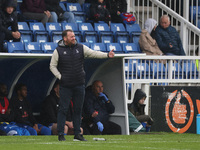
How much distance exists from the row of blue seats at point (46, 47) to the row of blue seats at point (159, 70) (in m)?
1.34

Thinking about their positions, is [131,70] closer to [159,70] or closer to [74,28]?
[159,70]

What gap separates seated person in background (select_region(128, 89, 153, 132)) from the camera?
14.4 metres

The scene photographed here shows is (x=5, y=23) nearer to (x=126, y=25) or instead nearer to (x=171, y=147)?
(x=126, y=25)

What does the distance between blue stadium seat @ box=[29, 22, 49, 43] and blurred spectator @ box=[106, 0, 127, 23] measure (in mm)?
3219

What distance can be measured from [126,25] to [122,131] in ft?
20.2

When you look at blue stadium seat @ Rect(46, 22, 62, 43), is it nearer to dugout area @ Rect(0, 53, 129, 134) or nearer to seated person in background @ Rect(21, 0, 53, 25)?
seated person in background @ Rect(21, 0, 53, 25)

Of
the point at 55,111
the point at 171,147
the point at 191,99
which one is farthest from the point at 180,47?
the point at 171,147

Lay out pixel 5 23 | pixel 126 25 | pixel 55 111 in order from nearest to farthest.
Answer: pixel 55 111 < pixel 5 23 < pixel 126 25

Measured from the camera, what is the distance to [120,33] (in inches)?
734

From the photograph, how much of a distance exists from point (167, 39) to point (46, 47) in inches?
166

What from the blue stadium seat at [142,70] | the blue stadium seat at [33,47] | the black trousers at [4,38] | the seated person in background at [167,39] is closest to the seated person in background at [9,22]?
the black trousers at [4,38]

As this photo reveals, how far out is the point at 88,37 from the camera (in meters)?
18.0

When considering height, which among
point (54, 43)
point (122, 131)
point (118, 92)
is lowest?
point (122, 131)

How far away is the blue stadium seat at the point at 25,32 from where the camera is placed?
16.7 metres
